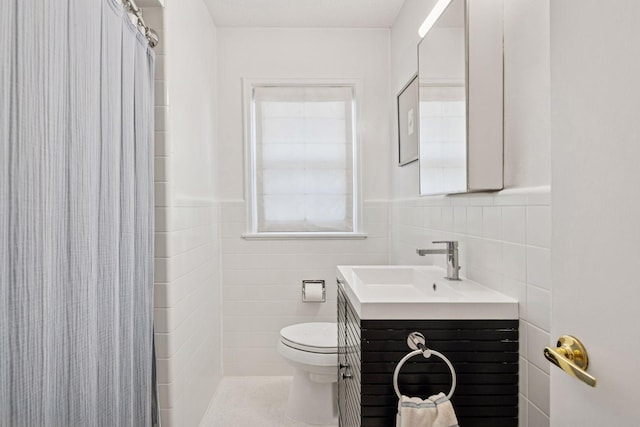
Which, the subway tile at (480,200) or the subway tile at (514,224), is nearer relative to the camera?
the subway tile at (514,224)

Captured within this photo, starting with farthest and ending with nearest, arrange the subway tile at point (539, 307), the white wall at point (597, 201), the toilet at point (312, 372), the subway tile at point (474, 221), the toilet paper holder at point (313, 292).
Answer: the toilet paper holder at point (313, 292)
the toilet at point (312, 372)
the subway tile at point (474, 221)
the subway tile at point (539, 307)
the white wall at point (597, 201)

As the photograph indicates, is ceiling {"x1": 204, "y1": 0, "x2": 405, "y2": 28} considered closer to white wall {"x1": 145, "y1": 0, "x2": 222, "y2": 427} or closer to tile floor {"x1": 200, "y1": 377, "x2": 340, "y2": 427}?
white wall {"x1": 145, "y1": 0, "x2": 222, "y2": 427}

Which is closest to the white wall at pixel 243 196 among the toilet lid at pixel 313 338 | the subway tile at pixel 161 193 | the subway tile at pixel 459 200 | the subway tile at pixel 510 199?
the toilet lid at pixel 313 338

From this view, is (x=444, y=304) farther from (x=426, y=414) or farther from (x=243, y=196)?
(x=243, y=196)

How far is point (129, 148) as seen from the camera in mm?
1434

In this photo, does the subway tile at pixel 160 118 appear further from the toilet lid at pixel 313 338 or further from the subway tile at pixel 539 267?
the subway tile at pixel 539 267

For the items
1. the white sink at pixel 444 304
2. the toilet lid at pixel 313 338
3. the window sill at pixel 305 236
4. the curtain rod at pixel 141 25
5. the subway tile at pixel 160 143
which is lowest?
the toilet lid at pixel 313 338

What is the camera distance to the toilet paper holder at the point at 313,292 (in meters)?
2.99

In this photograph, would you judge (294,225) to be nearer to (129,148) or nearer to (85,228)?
(129,148)

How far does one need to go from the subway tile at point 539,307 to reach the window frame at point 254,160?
188 centimetres

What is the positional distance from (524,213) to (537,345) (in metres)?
0.38

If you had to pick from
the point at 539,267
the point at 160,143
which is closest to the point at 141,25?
the point at 160,143

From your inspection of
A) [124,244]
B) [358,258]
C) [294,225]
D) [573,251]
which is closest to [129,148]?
[124,244]

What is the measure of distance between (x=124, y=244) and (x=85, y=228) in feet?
0.99
